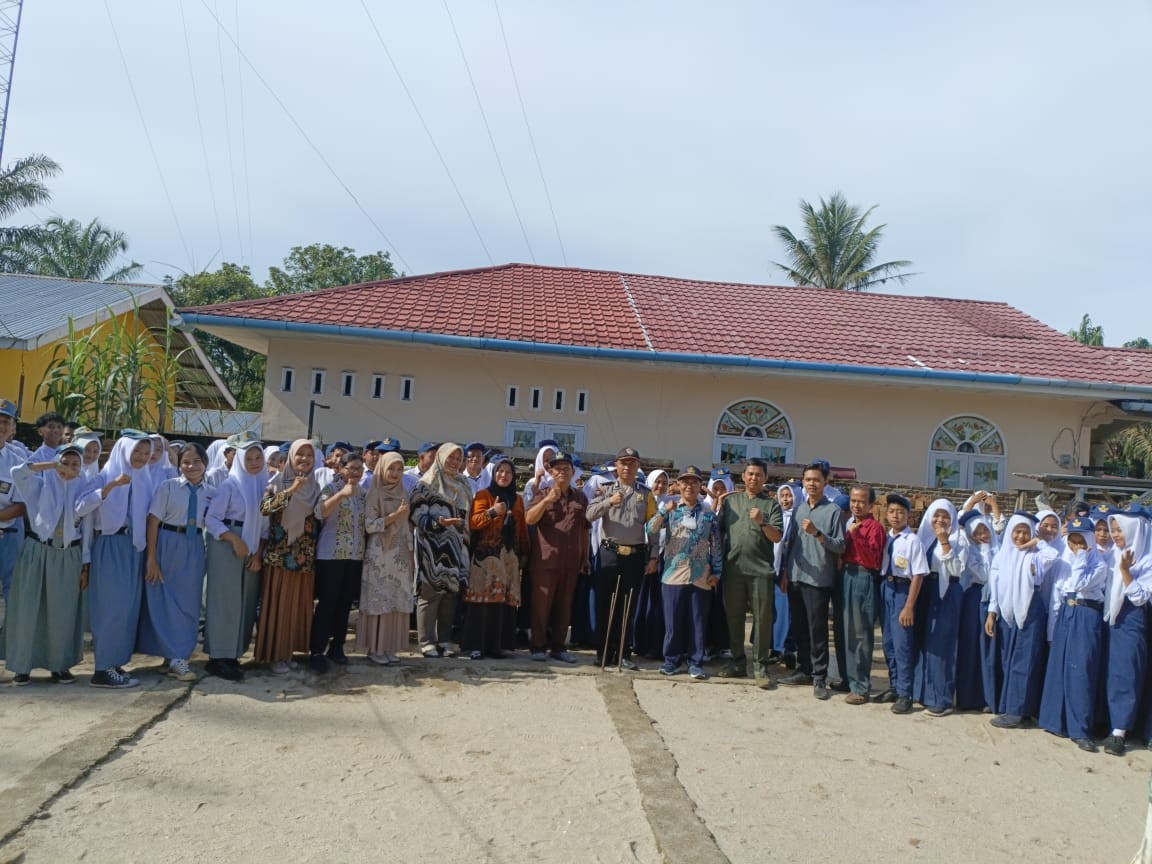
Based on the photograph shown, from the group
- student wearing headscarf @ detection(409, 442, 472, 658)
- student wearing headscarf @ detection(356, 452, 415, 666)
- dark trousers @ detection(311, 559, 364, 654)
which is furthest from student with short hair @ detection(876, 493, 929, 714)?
dark trousers @ detection(311, 559, 364, 654)

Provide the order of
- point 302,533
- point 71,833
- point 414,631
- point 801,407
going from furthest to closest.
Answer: point 801,407
point 414,631
point 302,533
point 71,833

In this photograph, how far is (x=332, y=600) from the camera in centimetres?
646

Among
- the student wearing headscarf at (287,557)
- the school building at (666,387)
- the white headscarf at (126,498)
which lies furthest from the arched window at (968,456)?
the white headscarf at (126,498)

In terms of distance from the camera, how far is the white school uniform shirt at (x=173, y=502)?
595cm

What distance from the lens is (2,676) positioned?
586 centimetres

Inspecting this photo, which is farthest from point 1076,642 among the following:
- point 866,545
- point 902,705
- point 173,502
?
point 173,502

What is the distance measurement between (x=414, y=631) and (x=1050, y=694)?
5.22m

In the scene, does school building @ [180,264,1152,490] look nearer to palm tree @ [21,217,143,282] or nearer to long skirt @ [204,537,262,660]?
long skirt @ [204,537,262,660]

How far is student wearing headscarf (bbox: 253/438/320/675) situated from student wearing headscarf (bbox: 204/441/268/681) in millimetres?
114

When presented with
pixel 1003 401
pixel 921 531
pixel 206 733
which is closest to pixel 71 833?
pixel 206 733

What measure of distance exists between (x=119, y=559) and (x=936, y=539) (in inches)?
230

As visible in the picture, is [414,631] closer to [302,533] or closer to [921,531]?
[302,533]

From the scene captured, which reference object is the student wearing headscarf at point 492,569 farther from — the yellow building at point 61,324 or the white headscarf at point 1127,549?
the yellow building at point 61,324

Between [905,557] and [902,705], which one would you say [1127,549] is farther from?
[902,705]
